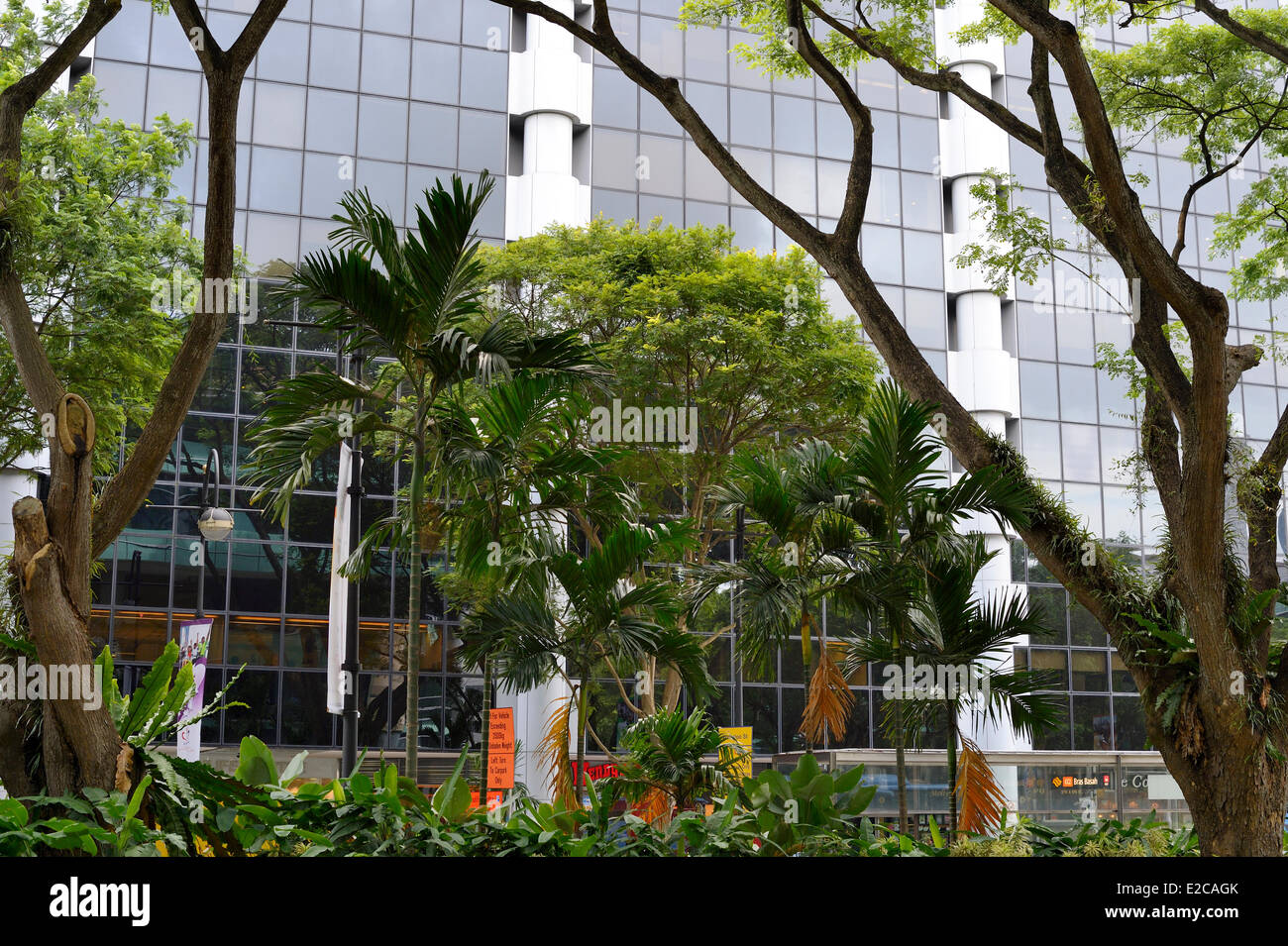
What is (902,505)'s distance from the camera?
8.13m

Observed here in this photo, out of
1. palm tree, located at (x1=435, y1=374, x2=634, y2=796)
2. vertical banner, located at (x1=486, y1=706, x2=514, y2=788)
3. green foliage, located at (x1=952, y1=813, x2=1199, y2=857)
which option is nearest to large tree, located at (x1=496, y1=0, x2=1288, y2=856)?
green foliage, located at (x1=952, y1=813, x2=1199, y2=857)

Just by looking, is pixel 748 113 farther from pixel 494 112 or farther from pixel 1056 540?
pixel 1056 540

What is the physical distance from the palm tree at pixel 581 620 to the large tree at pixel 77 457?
2271mm

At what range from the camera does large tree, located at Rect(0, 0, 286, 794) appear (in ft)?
17.6

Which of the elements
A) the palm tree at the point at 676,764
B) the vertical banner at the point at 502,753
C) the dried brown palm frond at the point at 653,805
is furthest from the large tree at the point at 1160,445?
the vertical banner at the point at 502,753

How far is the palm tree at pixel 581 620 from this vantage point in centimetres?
771

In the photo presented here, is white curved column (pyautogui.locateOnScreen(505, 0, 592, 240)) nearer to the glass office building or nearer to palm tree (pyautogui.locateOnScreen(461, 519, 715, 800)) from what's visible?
the glass office building

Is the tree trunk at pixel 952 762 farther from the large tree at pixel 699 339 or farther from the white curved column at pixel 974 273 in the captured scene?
the white curved column at pixel 974 273

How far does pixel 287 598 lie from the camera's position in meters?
25.0

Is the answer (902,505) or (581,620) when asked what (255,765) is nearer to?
(581,620)

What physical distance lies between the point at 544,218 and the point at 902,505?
64.9 ft

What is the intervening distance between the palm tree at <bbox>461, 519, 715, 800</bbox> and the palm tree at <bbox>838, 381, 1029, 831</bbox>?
1257mm
